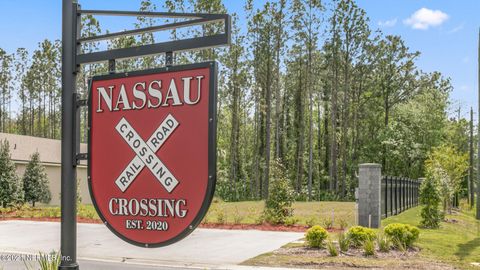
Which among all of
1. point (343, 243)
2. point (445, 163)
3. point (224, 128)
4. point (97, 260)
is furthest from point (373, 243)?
point (224, 128)

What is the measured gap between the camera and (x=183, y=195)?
9.79 feet

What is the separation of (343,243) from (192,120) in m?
Answer: 12.0

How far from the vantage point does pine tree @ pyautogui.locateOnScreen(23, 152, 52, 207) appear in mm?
33594

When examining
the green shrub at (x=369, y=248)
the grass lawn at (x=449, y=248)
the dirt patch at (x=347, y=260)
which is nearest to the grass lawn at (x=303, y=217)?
the grass lawn at (x=449, y=248)

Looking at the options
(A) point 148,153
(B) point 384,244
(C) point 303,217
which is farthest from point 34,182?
(A) point 148,153

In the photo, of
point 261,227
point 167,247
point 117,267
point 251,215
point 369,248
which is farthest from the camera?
point 251,215

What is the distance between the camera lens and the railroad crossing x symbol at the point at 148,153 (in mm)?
3004

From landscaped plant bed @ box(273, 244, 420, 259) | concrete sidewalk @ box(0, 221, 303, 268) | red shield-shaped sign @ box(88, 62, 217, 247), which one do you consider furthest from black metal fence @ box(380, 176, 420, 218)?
red shield-shaped sign @ box(88, 62, 217, 247)

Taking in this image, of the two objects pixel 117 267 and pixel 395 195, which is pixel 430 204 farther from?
pixel 117 267

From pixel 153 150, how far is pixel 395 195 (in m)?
25.4

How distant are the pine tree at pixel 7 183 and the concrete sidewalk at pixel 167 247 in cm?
883

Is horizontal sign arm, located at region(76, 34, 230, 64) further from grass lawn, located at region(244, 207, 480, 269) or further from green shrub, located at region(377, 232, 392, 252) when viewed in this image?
green shrub, located at region(377, 232, 392, 252)

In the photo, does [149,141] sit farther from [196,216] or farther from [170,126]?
[196,216]

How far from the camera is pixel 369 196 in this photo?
2042cm
